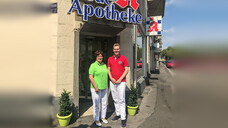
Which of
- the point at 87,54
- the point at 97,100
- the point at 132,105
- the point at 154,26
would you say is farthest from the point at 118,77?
the point at 154,26

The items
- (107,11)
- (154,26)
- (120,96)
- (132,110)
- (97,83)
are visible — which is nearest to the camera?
(97,83)

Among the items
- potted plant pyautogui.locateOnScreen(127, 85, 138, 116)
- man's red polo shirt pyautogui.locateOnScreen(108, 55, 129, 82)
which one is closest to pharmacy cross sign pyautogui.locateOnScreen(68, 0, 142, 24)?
man's red polo shirt pyautogui.locateOnScreen(108, 55, 129, 82)

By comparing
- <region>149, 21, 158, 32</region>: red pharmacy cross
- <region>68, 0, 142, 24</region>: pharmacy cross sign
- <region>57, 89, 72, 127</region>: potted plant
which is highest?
<region>149, 21, 158, 32</region>: red pharmacy cross

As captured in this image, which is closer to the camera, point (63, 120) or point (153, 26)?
point (63, 120)

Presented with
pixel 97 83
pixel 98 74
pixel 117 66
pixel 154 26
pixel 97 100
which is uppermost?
pixel 154 26

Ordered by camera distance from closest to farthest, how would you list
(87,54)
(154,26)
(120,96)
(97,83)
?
(97,83)
(120,96)
(87,54)
(154,26)

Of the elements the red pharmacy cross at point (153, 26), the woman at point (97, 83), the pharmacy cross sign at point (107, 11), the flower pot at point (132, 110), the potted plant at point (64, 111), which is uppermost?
the red pharmacy cross at point (153, 26)

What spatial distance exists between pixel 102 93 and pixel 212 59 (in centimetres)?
261

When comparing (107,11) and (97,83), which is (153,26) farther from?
(97,83)

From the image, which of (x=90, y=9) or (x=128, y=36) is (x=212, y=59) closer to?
(x=90, y=9)

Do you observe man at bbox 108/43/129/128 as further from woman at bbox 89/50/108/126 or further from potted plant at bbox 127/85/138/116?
potted plant at bbox 127/85/138/116

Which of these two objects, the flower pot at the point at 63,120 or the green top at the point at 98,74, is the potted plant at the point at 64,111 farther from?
the green top at the point at 98,74

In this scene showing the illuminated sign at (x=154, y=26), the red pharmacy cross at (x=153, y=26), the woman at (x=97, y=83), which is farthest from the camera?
the red pharmacy cross at (x=153, y=26)

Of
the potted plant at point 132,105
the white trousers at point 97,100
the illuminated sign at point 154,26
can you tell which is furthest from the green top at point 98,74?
the illuminated sign at point 154,26
